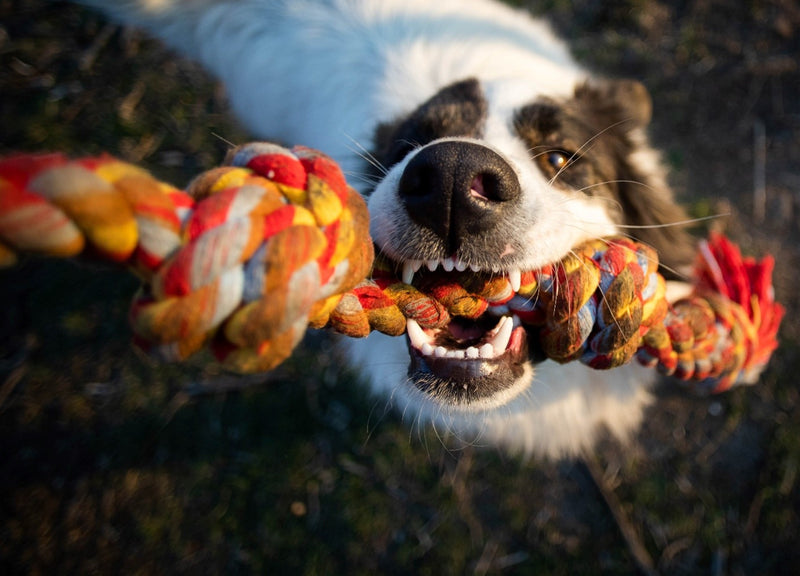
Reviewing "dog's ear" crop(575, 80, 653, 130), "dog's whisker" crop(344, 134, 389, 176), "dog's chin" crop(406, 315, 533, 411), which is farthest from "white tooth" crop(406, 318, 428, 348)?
"dog's ear" crop(575, 80, 653, 130)

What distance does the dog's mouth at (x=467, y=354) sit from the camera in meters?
1.36

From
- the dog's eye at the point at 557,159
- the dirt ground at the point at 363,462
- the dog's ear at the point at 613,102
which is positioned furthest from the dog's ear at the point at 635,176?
the dirt ground at the point at 363,462

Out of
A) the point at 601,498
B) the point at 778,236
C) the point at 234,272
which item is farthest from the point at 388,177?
the point at 778,236

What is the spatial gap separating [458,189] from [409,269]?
0.88ft

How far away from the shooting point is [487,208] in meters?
1.25

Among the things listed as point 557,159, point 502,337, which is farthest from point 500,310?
point 557,159

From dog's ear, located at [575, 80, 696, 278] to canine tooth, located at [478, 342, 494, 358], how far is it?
0.94m

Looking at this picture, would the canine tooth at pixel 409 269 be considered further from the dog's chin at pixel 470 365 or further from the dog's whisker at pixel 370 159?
the dog's whisker at pixel 370 159

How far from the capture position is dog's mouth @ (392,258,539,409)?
1.36m

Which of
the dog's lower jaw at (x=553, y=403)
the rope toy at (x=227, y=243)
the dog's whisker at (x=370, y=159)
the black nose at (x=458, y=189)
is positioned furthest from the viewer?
the dog's lower jaw at (x=553, y=403)

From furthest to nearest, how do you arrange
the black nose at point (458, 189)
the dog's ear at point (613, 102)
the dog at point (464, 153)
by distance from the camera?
the dog's ear at point (613, 102), the dog at point (464, 153), the black nose at point (458, 189)

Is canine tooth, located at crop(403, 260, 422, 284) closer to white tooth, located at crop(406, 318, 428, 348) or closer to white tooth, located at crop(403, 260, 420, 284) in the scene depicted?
white tooth, located at crop(403, 260, 420, 284)

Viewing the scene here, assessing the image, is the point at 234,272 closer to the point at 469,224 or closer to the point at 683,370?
the point at 469,224

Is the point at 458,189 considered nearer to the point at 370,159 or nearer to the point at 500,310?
the point at 500,310
